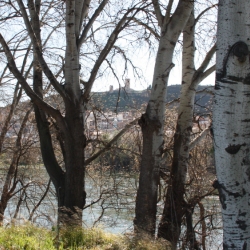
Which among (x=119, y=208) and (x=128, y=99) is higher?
(x=128, y=99)

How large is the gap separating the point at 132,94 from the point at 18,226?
525cm

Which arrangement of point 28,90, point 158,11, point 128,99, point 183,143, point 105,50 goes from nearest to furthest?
point 28,90 → point 158,11 → point 183,143 → point 105,50 → point 128,99

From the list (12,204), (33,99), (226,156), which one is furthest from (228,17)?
(12,204)

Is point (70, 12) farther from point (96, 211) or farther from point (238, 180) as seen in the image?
point (96, 211)

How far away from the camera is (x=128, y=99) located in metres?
9.59

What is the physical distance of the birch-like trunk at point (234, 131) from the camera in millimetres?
2979

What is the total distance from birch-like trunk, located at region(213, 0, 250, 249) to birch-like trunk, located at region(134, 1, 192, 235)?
319 centimetres

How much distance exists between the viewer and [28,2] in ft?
23.8

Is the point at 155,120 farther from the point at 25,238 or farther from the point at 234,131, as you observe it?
the point at 234,131

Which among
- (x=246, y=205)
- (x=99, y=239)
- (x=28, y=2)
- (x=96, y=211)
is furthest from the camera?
(x=96, y=211)

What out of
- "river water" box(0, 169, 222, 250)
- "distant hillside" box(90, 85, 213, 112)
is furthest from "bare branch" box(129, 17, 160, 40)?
"river water" box(0, 169, 222, 250)

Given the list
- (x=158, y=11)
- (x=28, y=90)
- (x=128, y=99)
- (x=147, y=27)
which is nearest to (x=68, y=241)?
(x=28, y=90)

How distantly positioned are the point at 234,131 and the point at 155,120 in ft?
10.6

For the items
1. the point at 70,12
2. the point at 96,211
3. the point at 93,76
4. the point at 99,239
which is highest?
the point at 70,12
